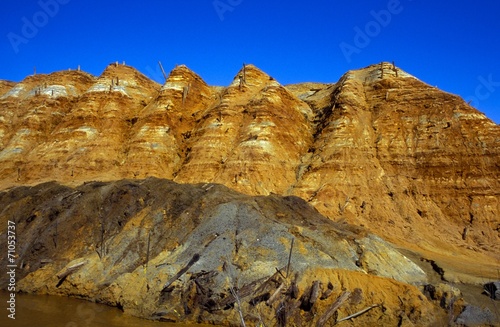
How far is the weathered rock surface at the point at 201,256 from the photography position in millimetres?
13867

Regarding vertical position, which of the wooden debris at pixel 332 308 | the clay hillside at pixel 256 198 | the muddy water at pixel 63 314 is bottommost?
the muddy water at pixel 63 314

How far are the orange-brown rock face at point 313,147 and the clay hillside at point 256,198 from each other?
0.15 m

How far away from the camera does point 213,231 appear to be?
57.9 ft

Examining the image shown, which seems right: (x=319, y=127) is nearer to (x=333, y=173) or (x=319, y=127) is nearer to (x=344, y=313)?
(x=333, y=173)

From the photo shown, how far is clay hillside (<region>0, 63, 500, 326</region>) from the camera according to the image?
1441cm

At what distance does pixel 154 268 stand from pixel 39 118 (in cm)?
3778

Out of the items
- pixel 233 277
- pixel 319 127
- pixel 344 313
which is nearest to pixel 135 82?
pixel 319 127

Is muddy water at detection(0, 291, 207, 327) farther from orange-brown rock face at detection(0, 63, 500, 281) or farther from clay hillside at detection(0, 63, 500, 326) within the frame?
orange-brown rock face at detection(0, 63, 500, 281)

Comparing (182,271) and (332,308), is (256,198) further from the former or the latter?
(332,308)

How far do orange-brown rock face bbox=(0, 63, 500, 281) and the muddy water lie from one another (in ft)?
48.6

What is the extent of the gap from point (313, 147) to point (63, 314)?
25.4 metres

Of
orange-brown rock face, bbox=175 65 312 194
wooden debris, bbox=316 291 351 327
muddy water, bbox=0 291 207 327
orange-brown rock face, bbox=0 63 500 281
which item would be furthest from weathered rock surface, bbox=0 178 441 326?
orange-brown rock face, bbox=175 65 312 194

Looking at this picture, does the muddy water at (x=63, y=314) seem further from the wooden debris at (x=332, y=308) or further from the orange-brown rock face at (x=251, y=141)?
the orange-brown rock face at (x=251, y=141)

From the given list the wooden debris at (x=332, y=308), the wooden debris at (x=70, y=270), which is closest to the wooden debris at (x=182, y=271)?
the wooden debris at (x=70, y=270)
